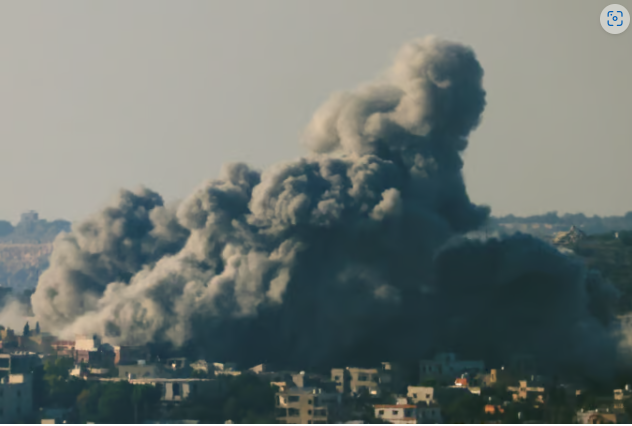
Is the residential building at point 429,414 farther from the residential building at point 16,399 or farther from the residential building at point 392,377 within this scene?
the residential building at point 16,399

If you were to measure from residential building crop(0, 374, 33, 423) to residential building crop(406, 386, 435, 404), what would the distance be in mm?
14421

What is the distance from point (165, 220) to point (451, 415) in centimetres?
2541

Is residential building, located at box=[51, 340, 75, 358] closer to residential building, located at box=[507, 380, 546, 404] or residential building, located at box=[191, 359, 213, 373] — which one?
residential building, located at box=[191, 359, 213, 373]

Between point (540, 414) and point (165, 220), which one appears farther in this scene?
point (165, 220)

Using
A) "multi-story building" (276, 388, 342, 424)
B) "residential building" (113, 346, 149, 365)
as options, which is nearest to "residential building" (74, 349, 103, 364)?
"residential building" (113, 346, 149, 365)

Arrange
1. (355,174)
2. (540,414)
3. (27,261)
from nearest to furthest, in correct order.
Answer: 1. (540,414)
2. (355,174)
3. (27,261)

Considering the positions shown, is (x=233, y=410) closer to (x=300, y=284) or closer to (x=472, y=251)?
(x=300, y=284)

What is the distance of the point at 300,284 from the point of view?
89.9 meters

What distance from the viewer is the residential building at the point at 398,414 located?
73.1 m

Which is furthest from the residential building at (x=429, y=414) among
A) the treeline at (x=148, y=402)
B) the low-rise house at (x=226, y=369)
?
the low-rise house at (x=226, y=369)

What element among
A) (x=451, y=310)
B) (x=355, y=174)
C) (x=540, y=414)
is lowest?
(x=540, y=414)

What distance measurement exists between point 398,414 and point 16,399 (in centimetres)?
1458

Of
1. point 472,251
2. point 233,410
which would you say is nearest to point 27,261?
point 472,251

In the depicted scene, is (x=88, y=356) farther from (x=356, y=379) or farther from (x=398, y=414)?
(x=398, y=414)
